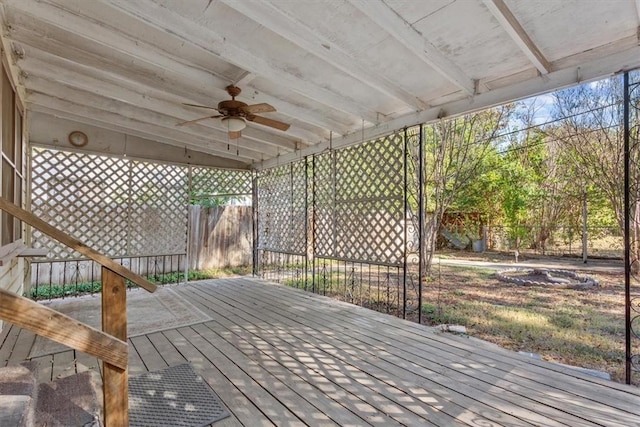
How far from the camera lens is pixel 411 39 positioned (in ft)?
7.56

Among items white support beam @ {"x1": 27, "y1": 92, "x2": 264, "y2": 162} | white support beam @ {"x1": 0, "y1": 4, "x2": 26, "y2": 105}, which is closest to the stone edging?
white support beam @ {"x1": 27, "y1": 92, "x2": 264, "y2": 162}

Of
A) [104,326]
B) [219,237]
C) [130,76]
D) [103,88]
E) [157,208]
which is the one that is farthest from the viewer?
[219,237]

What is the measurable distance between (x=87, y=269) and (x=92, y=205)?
1242 millimetres

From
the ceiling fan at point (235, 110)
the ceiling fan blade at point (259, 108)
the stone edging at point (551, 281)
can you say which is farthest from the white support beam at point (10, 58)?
the stone edging at point (551, 281)

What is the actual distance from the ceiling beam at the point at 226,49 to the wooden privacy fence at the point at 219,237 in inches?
181

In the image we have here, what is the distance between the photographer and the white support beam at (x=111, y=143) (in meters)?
4.81

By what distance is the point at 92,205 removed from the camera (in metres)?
5.29

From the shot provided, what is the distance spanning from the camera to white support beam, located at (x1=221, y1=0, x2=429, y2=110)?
7.04ft

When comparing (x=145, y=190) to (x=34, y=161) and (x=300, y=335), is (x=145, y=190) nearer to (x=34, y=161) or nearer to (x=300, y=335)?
(x=34, y=161)

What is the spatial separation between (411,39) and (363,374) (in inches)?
93.6

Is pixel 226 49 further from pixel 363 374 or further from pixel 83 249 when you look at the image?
pixel 363 374

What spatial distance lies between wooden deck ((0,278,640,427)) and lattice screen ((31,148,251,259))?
2.42 m

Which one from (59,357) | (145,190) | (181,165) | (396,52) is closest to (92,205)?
(145,190)

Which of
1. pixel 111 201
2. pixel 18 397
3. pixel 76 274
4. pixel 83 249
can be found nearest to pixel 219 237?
pixel 111 201
